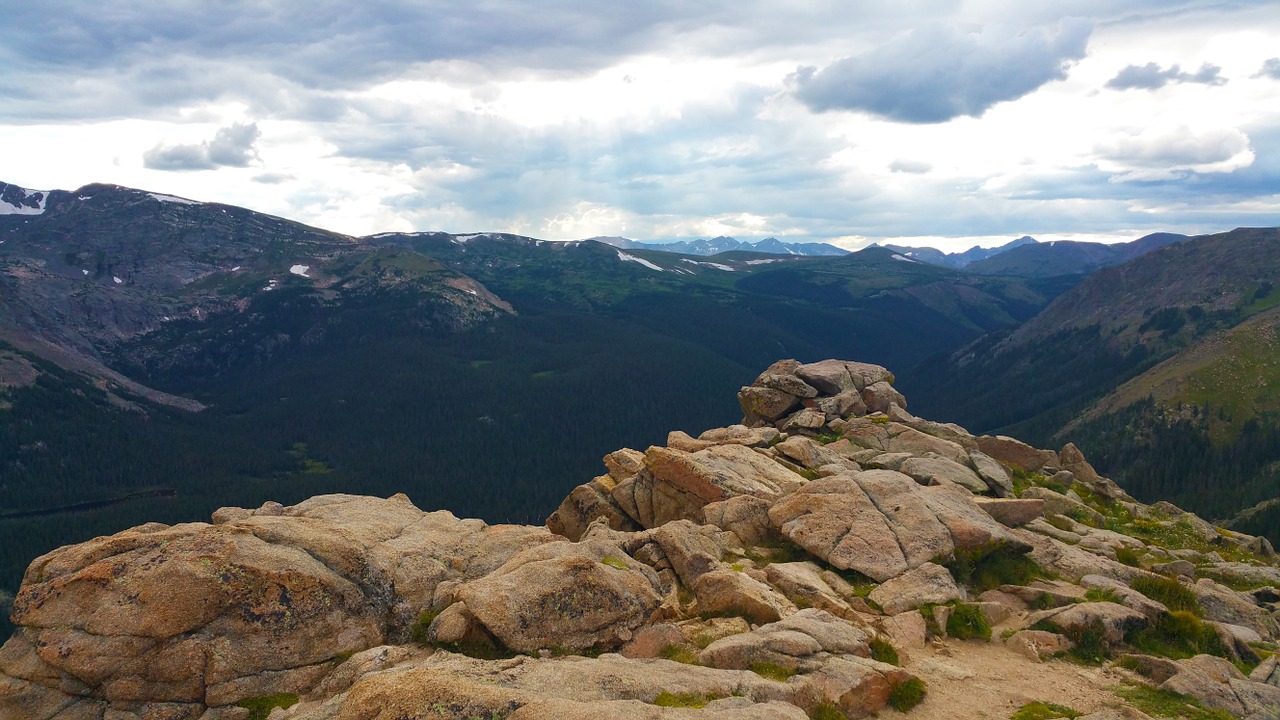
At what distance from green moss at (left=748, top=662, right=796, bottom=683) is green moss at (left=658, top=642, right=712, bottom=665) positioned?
167cm

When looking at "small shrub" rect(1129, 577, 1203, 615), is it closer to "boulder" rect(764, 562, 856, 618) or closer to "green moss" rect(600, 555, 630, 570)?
"boulder" rect(764, 562, 856, 618)

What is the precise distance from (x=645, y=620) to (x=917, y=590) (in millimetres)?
11476

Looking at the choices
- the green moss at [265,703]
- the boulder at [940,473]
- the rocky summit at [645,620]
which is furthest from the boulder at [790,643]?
the boulder at [940,473]

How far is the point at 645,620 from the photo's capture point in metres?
21.3

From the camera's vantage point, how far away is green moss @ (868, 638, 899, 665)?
20703mm

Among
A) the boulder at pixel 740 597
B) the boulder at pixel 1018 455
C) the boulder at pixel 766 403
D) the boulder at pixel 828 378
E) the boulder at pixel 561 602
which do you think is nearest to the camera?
the boulder at pixel 561 602

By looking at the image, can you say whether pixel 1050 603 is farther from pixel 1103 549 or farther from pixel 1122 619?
pixel 1103 549

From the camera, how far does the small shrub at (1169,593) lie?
2781 centimetres

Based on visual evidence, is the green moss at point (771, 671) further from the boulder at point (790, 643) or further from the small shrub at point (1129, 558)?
the small shrub at point (1129, 558)

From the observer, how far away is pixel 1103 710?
19.0 metres

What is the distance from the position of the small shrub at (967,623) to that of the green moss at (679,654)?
10995mm

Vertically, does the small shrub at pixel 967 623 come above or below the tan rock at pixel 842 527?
below

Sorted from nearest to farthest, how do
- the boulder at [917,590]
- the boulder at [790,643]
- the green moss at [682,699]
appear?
the green moss at [682,699]
the boulder at [790,643]
the boulder at [917,590]

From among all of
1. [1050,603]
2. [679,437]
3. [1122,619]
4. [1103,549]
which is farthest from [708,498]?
[1103,549]
